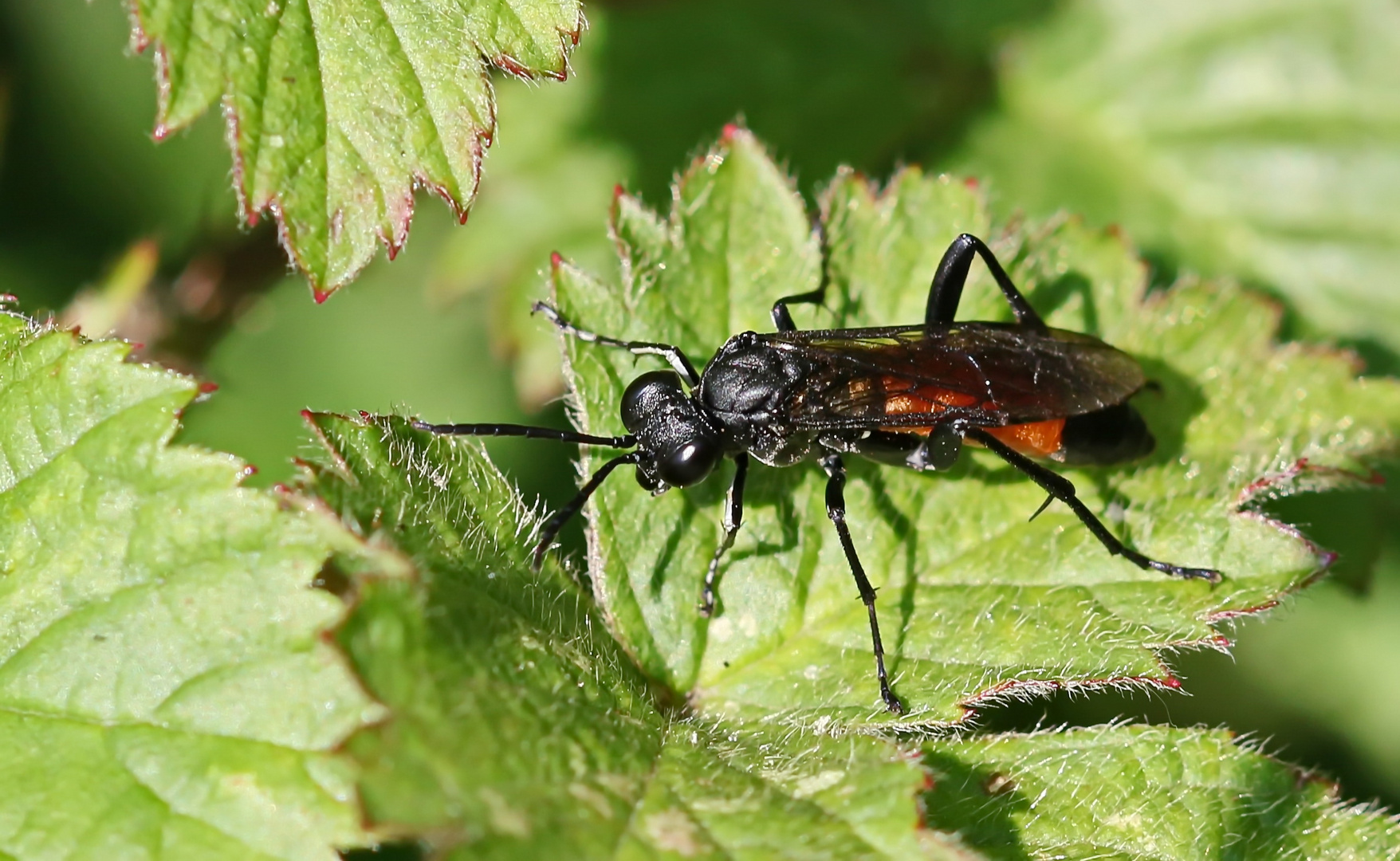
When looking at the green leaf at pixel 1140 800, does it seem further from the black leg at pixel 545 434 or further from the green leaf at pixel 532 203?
the green leaf at pixel 532 203

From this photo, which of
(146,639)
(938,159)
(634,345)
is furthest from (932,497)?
(938,159)

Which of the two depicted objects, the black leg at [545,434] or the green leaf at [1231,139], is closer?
the black leg at [545,434]

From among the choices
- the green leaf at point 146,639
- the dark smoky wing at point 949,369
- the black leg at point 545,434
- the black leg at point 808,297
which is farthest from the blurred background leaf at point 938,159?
the green leaf at point 146,639

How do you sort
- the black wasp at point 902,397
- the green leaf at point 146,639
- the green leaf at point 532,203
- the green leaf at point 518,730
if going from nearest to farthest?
1. the green leaf at point 518,730
2. the green leaf at point 146,639
3. the black wasp at point 902,397
4. the green leaf at point 532,203

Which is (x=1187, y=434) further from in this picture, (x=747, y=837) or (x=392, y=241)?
(x=392, y=241)

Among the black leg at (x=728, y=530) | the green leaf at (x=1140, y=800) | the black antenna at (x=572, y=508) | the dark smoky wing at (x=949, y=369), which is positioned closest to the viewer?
the green leaf at (x=1140, y=800)

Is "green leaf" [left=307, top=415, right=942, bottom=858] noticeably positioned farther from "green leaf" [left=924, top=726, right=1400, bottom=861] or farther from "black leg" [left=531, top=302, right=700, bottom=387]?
"black leg" [left=531, top=302, right=700, bottom=387]

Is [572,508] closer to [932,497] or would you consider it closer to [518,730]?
[518,730]
